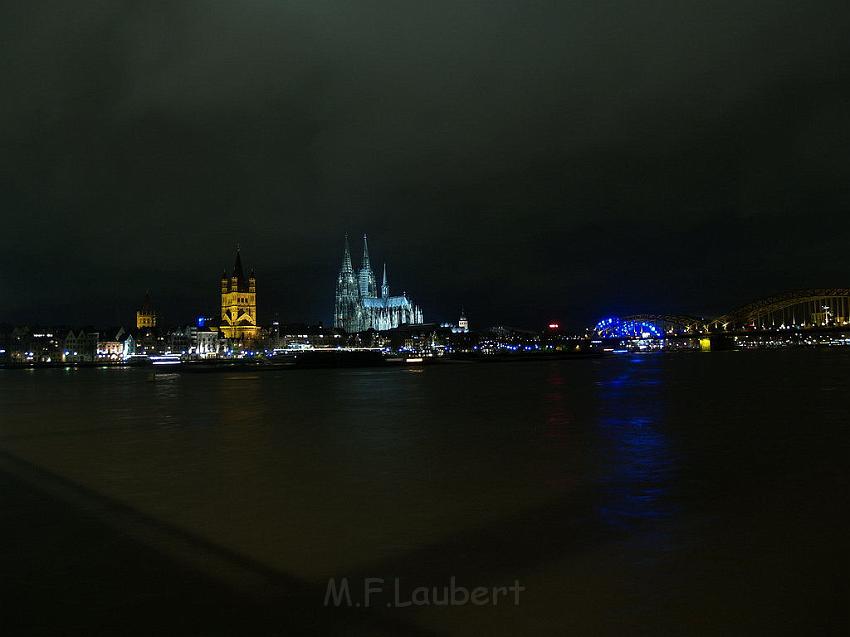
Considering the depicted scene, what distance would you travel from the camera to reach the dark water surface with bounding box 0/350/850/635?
618 cm

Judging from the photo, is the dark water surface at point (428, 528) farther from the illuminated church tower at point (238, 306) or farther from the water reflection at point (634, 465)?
the illuminated church tower at point (238, 306)

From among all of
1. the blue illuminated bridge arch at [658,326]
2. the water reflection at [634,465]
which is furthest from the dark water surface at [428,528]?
the blue illuminated bridge arch at [658,326]

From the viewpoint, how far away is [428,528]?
9195 mm

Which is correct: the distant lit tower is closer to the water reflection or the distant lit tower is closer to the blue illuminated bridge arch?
the blue illuminated bridge arch

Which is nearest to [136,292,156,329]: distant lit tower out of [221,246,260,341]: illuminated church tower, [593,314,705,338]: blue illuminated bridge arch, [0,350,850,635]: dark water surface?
[221,246,260,341]: illuminated church tower

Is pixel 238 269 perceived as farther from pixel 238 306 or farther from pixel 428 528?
pixel 428 528

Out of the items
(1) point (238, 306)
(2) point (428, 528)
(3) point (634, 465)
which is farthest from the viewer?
(1) point (238, 306)

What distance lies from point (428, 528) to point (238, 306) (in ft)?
503

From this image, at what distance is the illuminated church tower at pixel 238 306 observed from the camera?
→ 154625 millimetres

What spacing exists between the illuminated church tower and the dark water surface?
136 metres

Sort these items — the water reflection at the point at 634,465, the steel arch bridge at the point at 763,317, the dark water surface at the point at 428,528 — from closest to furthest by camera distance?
the dark water surface at the point at 428,528
the water reflection at the point at 634,465
the steel arch bridge at the point at 763,317

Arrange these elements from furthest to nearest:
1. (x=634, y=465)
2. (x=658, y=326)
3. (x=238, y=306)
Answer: (x=658, y=326) < (x=238, y=306) < (x=634, y=465)

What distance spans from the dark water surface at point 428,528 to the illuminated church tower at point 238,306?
448ft

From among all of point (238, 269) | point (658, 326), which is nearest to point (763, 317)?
point (658, 326)
